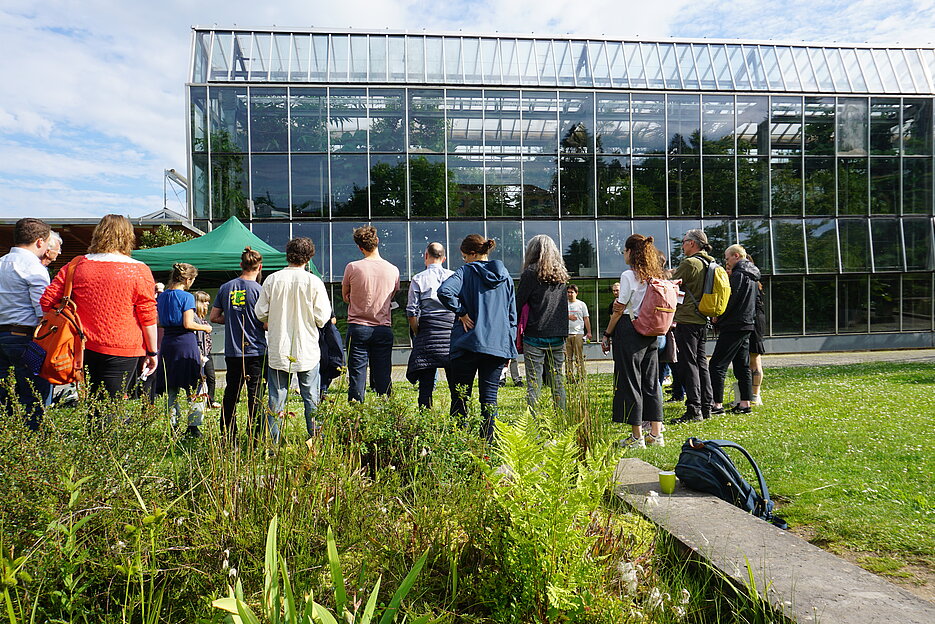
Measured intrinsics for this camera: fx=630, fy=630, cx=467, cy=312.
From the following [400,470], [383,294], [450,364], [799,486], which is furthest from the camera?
[383,294]

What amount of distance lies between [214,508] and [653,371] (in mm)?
4261

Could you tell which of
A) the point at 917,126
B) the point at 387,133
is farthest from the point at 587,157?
the point at 917,126

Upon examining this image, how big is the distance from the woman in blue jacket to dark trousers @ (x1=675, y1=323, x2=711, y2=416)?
2.50 m

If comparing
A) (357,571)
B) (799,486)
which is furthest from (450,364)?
(357,571)

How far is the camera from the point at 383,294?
6.13m

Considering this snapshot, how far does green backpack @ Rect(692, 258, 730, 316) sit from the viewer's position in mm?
6809

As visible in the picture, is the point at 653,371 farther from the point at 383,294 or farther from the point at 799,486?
the point at 383,294

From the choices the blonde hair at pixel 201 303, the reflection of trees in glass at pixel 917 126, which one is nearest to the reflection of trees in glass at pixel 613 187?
the reflection of trees in glass at pixel 917 126

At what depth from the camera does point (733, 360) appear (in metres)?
7.61

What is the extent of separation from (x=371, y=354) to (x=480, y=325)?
1.52 meters

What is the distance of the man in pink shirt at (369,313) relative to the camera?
20.0 ft

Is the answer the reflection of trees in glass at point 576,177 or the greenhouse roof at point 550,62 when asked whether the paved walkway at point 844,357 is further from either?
the greenhouse roof at point 550,62

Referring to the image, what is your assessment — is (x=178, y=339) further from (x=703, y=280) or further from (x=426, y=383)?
(x=703, y=280)

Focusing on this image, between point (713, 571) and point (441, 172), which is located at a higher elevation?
point (441, 172)
